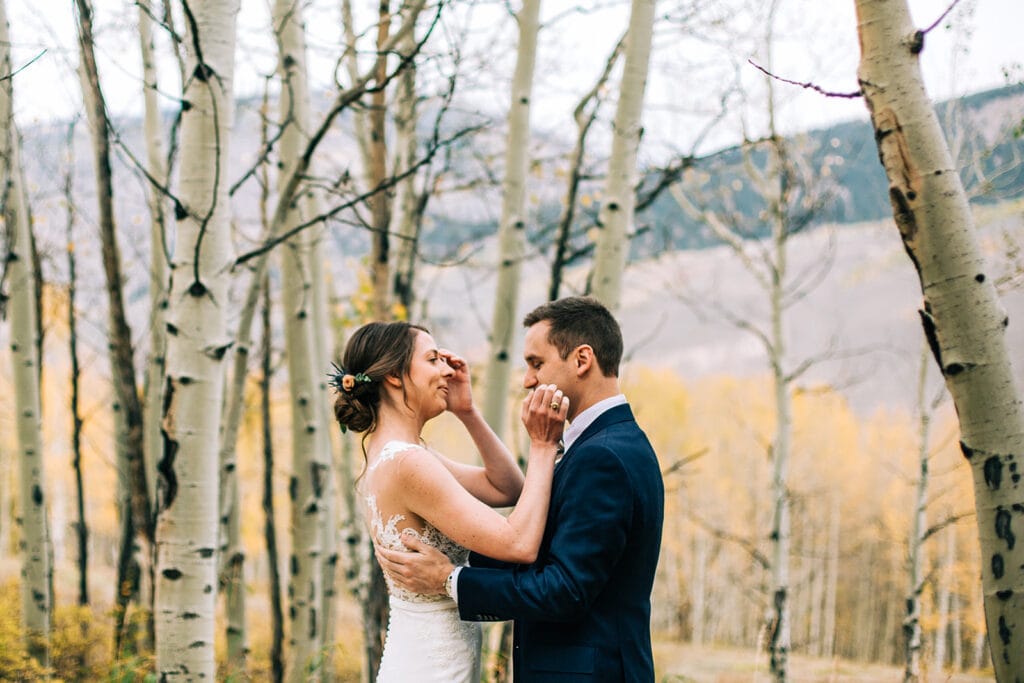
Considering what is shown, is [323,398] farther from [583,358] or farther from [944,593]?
[944,593]

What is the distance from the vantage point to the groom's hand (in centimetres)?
261

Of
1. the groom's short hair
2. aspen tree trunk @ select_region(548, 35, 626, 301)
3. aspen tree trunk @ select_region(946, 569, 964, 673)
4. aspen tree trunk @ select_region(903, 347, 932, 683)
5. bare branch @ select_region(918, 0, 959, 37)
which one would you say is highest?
aspen tree trunk @ select_region(548, 35, 626, 301)

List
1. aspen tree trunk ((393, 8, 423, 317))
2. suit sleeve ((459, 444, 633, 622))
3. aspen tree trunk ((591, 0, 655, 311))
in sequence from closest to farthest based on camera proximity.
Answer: suit sleeve ((459, 444, 633, 622)), aspen tree trunk ((591, 0, 655, 311)), aspen tree trunk ((393, 8, 423, 317))

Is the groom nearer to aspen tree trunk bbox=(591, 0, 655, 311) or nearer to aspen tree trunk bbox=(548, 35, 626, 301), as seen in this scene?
aspen tree trunk bbox=(591, 0, 655, 311)

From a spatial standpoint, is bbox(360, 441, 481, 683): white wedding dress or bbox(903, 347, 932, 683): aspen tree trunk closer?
bbox(360, 441, 481, 683): white wedding dress

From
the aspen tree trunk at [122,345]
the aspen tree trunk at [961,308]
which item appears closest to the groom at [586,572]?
the aspen tree trunk at [961,308]

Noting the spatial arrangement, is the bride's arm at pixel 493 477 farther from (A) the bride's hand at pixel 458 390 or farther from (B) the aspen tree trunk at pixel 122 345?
(B) the aspen tree trunk at pixel 122 345

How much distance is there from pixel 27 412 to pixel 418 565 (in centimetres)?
489

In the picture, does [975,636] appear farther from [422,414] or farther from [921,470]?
[422,414]

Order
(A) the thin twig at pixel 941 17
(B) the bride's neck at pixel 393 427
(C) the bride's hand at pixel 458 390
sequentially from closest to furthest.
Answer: (A) the thin twig at pixel 941 17, (B) the bride's neck at pixel 393 427, (C) the bride's hand at pixel 458 390

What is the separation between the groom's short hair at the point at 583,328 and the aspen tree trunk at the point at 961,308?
3.30ft

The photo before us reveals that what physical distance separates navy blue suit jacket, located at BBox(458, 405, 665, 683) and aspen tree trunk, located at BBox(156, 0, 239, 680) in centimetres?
139

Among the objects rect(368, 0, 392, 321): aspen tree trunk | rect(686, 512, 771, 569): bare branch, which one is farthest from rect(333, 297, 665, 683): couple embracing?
rect(686, 512, 771, 569): bare branch

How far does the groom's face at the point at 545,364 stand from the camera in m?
2.72
